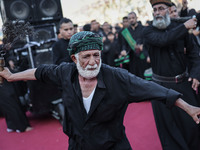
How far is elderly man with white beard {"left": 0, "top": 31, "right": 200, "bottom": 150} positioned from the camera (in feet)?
5.90

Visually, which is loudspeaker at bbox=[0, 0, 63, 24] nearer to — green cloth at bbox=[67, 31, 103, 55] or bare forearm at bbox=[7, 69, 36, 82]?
bare forearm at bbox=[7, 69, 36, 82]

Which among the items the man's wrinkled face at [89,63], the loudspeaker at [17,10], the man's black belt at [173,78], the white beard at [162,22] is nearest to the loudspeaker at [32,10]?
the loudspeaker at [17,10]

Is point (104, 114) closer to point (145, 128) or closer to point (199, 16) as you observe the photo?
point (199, 16)

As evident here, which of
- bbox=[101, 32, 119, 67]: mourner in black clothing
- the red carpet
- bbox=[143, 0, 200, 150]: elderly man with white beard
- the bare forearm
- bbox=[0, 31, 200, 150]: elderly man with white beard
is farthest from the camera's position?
bbox=[101, 32, 119, 67]: mourner in black clothing

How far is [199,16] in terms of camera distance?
116 inches

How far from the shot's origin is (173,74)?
306 centimetres

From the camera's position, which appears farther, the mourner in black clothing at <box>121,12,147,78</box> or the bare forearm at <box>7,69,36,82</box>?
the mourner in black clothing at <box>121,12,147,78</box>

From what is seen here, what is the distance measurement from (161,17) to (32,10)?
385 cm

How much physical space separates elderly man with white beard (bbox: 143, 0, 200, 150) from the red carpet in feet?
2.08

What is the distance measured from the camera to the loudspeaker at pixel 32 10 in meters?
5.52

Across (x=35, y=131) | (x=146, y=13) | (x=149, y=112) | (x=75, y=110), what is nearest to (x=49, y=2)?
(x=35, y=131)

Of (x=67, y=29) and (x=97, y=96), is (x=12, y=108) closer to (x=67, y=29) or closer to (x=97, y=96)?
(x=67, y=29)

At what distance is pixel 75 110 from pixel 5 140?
11.0 feet

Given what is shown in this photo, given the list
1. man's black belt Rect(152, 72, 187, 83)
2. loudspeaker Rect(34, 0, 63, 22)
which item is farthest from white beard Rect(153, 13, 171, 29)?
loudspeaker Rect(34, 0, 63, 22)
